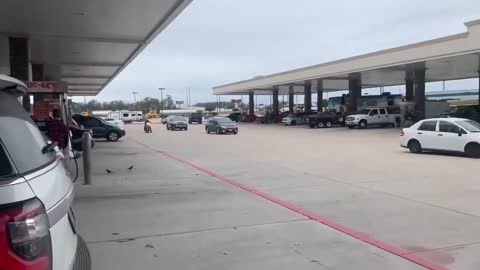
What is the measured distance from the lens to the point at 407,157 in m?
18.5

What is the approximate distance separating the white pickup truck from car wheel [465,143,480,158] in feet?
87.0

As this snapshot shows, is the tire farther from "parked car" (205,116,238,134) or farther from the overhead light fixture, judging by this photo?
the overhead light fixture

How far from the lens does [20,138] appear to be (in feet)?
9.03

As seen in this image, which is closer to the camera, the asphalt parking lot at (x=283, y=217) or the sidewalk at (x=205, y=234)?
the sidewalk at (x=205, y=234)

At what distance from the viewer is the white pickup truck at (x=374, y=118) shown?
44.5 m

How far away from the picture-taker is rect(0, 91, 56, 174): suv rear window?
2.54 metres

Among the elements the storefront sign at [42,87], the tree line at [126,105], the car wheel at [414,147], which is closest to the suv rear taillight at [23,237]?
the storefront sign at [42,87]

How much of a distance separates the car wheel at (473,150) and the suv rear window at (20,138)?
1750cm

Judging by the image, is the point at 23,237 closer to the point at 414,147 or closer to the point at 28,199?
the point at 28,199

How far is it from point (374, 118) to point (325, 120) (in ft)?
21.2

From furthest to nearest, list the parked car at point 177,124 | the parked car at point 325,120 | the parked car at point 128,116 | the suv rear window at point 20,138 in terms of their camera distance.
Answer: the parked car at point 128,116 → the parked car at point 325,120 → the parked car at point 177,124 → the suv rear window at point 20,138

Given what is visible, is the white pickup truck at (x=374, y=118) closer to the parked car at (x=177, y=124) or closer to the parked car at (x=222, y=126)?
the parked car at (x=222, y=126)

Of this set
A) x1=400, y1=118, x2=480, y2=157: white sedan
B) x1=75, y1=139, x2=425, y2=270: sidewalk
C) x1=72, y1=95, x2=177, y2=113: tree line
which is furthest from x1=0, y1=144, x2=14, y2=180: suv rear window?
x1=72, y1=95, x2=177, y2=113: tree line

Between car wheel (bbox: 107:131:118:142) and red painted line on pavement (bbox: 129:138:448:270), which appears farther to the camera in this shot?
car wheel (bbox: 107:131:118:142)
